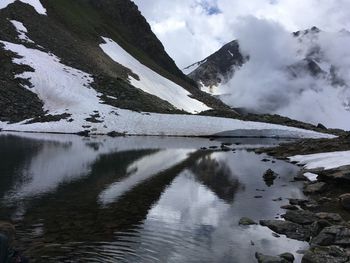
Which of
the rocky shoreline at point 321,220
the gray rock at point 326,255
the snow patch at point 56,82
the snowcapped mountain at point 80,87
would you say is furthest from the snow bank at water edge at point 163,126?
the gray rock at point 326,255

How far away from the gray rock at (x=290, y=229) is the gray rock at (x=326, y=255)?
7.75 feet

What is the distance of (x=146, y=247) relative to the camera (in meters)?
17.2

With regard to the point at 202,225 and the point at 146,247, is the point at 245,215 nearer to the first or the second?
the point at 202,225

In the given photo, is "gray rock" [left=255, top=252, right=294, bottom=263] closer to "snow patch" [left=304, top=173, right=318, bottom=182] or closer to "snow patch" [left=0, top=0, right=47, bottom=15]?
"snow patch" [left=304, top=173, right=318, bottom=182]

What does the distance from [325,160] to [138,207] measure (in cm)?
1959

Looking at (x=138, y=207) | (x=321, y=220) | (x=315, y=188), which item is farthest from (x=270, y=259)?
(x=315, y=188)

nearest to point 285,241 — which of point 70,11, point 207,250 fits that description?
point 207,250

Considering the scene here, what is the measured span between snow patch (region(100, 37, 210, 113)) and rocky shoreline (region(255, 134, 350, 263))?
101681 millimetres

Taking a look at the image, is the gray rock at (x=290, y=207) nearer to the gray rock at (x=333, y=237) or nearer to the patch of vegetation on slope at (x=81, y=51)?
the gray rock at (x=333, y=237)

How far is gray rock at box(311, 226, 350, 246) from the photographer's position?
17.5 meters

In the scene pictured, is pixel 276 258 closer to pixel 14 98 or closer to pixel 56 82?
pixel 14 98

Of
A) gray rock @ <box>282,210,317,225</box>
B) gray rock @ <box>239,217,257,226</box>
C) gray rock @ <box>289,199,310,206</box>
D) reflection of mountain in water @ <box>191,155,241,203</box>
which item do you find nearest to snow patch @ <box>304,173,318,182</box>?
reflection of mountain in water @ <box>191,155,241,203</box>

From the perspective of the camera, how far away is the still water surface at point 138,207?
16891 mm

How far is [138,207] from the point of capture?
23844 mm
